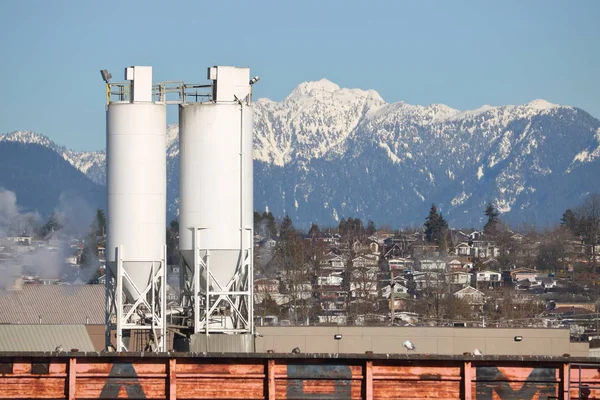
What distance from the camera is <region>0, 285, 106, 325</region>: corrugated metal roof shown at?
82.4 meters

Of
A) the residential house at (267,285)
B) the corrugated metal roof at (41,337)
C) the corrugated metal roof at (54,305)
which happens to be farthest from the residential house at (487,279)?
the corrugated metal roof at (41,337)

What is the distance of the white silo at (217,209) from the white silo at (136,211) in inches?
40.8

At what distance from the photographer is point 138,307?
164 ft

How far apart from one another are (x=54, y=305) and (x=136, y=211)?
3761 centimetres

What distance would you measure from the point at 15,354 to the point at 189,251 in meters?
14.0

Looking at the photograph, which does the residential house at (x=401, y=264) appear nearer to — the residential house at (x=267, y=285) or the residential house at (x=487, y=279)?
the residential house at (x=487, y=279)

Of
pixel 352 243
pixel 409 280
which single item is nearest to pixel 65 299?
pixel 409 280

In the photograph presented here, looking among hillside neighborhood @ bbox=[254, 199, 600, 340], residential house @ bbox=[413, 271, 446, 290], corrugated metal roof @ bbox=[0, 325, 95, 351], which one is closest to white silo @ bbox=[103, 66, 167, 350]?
corrugated metal roof @ bbox=[0, 325, 95, 351]

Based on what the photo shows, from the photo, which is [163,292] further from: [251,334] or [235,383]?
[235,383]

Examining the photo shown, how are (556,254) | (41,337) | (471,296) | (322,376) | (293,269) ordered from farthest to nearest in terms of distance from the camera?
1. (556,254)
2. (293,269)
3. (471,296)
4. (41,337)
5. (322,376)

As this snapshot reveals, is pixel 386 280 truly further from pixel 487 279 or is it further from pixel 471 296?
pixel 471 296

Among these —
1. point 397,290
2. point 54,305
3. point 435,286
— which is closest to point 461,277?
point 397,290

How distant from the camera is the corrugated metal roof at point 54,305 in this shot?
82.4m

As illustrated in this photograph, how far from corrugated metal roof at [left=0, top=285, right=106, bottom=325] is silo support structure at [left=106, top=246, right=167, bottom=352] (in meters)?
30.8
